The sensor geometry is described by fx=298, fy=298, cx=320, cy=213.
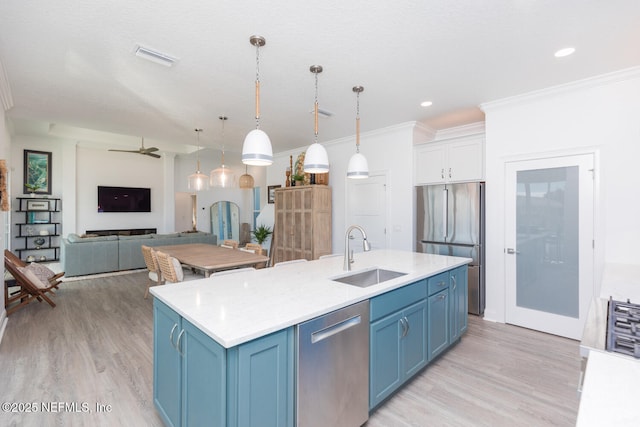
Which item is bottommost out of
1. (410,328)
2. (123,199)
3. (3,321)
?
(3,321)

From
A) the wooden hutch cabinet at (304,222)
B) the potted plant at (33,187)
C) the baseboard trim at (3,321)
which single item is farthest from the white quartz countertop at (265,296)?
the potted plant at (33,187)

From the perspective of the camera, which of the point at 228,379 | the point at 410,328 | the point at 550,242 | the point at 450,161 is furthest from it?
the point at 450,161

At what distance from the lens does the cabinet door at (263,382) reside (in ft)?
4.09

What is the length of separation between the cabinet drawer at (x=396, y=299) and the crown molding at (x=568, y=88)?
2.54 m

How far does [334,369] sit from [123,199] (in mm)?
8699

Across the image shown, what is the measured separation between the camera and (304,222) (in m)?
5.42

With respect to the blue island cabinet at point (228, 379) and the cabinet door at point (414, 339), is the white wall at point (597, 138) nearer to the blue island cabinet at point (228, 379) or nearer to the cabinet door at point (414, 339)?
the cabinet door at point (414, 339)

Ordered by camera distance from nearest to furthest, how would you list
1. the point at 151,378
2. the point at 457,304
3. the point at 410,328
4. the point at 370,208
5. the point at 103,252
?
1. the point at 410,328
2. the point at 151,378
3. the point at 457,304
4. the point at 370,208
5. the point at 103,252

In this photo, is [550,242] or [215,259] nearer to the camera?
[550,242]

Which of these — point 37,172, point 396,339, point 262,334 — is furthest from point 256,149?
point 37,172

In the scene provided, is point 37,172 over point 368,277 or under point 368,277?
over

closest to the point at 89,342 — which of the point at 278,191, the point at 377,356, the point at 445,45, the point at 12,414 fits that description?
the point at 12,414

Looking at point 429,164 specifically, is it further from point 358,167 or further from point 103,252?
point 103,252

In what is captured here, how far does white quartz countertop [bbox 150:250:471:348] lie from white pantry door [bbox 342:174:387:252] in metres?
2.18
